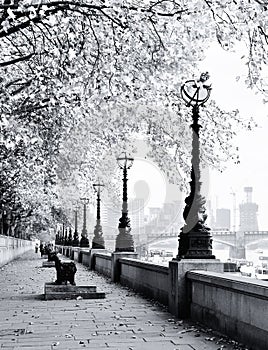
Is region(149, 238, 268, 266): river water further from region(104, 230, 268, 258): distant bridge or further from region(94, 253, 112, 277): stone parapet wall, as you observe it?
region(94, 253, 112, 277): stone parapet wall

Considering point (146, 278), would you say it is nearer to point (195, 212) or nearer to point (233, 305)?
point (195, 212)

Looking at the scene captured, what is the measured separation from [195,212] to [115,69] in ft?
17.3

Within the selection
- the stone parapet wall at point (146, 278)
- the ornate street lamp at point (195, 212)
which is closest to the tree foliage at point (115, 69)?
the ornate street lamp at point (195, 212)

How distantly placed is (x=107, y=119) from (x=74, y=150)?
4057 millimetres

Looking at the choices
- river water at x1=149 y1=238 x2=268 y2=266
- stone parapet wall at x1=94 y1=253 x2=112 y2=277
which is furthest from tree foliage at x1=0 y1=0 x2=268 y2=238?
river water at x1=149 y1=238 x2=268 y2=266

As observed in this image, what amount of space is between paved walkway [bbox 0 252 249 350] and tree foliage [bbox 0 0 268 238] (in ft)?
15.1

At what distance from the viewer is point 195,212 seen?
1312cm

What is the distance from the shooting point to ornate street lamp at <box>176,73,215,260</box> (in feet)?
42.5

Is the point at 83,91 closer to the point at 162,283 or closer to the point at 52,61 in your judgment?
the point at 52,61

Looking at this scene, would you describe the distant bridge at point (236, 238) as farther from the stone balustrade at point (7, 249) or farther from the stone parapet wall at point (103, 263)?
the stone parapet wall at point (103, 263)

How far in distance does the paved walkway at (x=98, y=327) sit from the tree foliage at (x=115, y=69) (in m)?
4.60

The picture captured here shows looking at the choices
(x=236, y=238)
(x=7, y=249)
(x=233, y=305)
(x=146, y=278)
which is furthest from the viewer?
(x=236, y=238)

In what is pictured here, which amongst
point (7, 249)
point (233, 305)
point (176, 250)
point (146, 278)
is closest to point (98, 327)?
point (233, 305)

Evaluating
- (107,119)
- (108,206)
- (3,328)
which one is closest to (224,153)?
(107,119)
